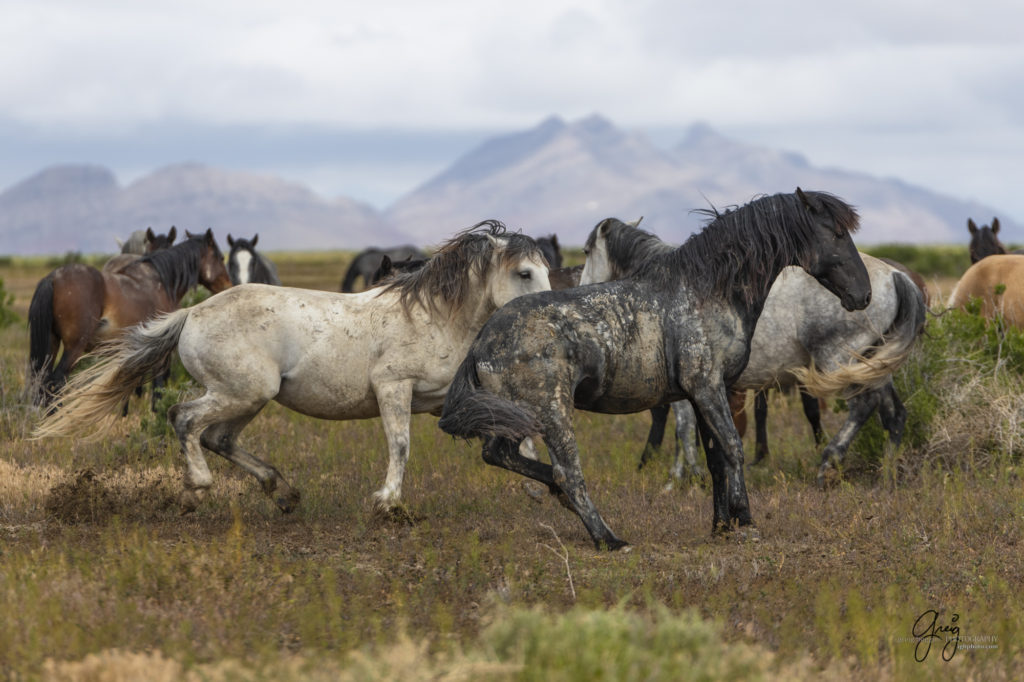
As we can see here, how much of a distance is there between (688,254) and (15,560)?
15.1ft

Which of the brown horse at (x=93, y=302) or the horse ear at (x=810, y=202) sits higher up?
the horse ear at (x=810, y=202)

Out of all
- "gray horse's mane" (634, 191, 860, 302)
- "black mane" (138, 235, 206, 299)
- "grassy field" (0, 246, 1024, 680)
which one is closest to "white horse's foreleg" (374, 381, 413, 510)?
"grassy field" (0, 246, 1024, 680)

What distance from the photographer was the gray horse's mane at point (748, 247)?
682cm

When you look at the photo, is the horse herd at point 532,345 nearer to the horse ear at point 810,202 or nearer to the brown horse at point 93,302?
the horse ear at point 810,202

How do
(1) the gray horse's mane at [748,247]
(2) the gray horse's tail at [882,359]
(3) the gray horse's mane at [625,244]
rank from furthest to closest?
(3) the gray horse's mane at [625,244] < (2) the gray horse's tail at [882,359] < (1) the gray horse's mane at [748,247]

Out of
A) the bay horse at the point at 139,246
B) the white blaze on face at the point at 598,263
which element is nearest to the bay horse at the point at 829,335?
the white blaze on face at the point at 598,263

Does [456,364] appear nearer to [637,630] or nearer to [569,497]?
[569,497]

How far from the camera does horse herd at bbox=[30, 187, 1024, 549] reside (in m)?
6.48

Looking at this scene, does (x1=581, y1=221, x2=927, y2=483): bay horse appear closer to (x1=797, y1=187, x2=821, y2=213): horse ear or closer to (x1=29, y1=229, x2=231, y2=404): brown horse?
(x1=797, y1=187, x2=821, y2=213): horse ear

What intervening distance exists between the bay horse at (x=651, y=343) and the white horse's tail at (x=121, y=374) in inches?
97.3

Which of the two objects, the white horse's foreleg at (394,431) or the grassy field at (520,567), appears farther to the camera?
the white horse's foreleg at (394,431)

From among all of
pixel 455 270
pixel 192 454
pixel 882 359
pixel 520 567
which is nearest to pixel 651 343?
pixel 520 567

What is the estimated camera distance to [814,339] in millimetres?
9266

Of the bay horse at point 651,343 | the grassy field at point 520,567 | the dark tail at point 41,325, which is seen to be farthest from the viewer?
the dark tail at point 41,325
